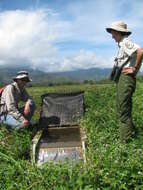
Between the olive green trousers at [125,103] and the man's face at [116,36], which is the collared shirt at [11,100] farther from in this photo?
the man's face at [116,36]

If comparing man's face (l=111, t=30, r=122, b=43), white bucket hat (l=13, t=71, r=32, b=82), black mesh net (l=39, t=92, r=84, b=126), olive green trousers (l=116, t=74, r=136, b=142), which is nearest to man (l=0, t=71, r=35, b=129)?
white bucket hat (l=13, t=71, r=32, b=82)

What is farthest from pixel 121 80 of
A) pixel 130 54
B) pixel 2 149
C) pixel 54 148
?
pixel 2 149

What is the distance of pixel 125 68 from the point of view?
5824 millimetres

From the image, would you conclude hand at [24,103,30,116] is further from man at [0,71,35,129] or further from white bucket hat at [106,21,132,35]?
white bucket hat at [106,21,132,35]

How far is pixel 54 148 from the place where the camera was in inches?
238

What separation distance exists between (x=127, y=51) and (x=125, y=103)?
81 centimetres

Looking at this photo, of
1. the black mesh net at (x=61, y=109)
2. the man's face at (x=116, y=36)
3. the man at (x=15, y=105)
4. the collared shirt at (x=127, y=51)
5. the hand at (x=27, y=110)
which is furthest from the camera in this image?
the black mesh net at (x=61, y=109)

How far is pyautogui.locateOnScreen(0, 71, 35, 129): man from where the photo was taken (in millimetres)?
6934

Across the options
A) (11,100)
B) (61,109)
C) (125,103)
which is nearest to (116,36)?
(125,103)

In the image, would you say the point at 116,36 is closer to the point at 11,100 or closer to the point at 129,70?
the point at 129,70

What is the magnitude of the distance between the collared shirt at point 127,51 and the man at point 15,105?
2.10m

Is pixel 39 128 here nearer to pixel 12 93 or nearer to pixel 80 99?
pixel 12 93

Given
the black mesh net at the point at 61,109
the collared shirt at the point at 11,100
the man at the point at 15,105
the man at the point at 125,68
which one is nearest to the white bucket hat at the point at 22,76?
the man at the point at 15,105

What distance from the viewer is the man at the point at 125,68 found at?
5.73m
